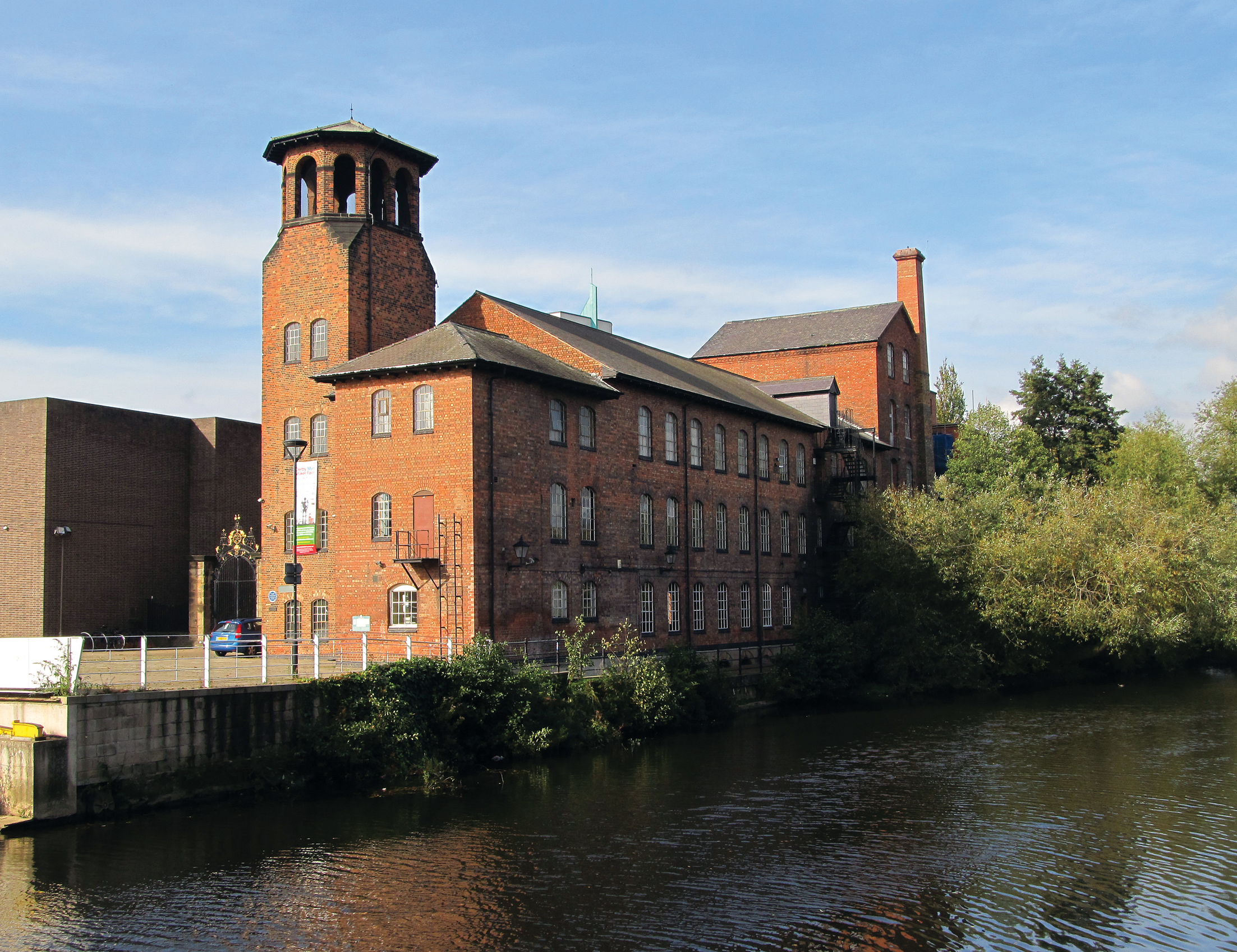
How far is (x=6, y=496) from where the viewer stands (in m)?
36.3

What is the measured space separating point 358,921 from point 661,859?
167 inches

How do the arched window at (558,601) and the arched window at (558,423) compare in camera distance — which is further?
the arched window at (558,423)

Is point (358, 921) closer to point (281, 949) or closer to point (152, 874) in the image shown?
point (281, 949)

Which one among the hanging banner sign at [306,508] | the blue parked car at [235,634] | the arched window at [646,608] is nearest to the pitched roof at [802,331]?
the arched window at [646,608]

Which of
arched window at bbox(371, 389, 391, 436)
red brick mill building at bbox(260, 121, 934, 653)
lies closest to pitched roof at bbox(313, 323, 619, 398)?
red brick mill building at bbox(260, 121, 934, 653)

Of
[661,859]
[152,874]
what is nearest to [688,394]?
[661,859]

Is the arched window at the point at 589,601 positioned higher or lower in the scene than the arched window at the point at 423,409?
lower

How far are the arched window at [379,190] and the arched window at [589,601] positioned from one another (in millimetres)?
11732

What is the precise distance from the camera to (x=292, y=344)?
105 feet

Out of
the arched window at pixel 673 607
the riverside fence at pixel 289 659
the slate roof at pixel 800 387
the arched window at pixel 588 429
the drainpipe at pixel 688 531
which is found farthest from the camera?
the slate roof at pixel 800 387

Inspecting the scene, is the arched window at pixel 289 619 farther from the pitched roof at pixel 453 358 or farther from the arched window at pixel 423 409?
the arched window at pixel 423 409

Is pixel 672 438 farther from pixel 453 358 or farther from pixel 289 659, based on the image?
pixel 289 659

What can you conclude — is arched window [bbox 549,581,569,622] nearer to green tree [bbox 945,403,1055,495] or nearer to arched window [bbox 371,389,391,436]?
arched window [bbox 371,389,391,436]

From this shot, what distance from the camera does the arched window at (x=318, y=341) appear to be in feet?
103
